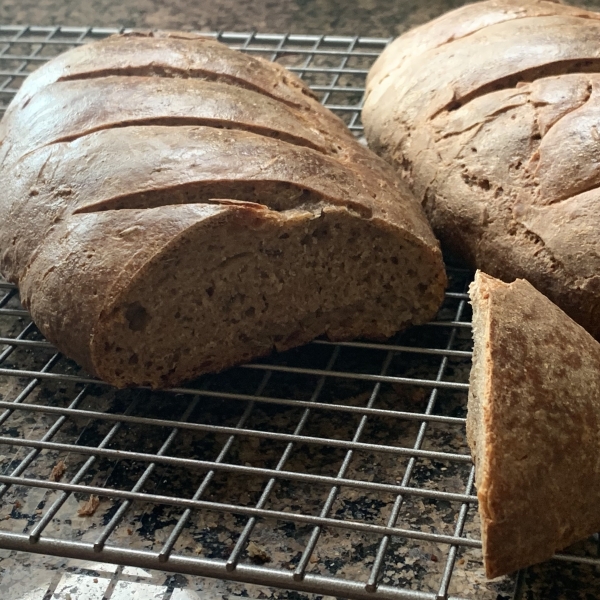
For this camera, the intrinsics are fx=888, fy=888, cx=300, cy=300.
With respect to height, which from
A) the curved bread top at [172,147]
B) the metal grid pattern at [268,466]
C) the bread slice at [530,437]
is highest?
the curved bread top at [172,147]

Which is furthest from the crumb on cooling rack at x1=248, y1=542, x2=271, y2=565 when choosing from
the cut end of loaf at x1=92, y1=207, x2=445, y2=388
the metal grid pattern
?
the cut end of loaf at x1=92, y1=207, x2=445, y2=388

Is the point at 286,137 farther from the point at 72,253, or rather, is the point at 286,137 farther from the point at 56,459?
the point at 56,459

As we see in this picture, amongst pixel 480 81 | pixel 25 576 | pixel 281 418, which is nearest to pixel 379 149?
pixel 480 81

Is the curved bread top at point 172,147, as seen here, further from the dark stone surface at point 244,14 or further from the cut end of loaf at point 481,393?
the dark stone surface at point 244,14

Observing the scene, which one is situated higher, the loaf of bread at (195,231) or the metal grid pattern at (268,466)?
the loaf of bread at (195,231)

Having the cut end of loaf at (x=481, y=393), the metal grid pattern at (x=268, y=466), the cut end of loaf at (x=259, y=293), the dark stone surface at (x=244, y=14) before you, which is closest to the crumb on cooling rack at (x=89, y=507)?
the metal grid pattern at (x=268, y=466)

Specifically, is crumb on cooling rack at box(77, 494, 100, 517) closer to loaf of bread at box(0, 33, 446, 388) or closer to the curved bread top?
loaf of bread at box(0, 33, 446, 388)
